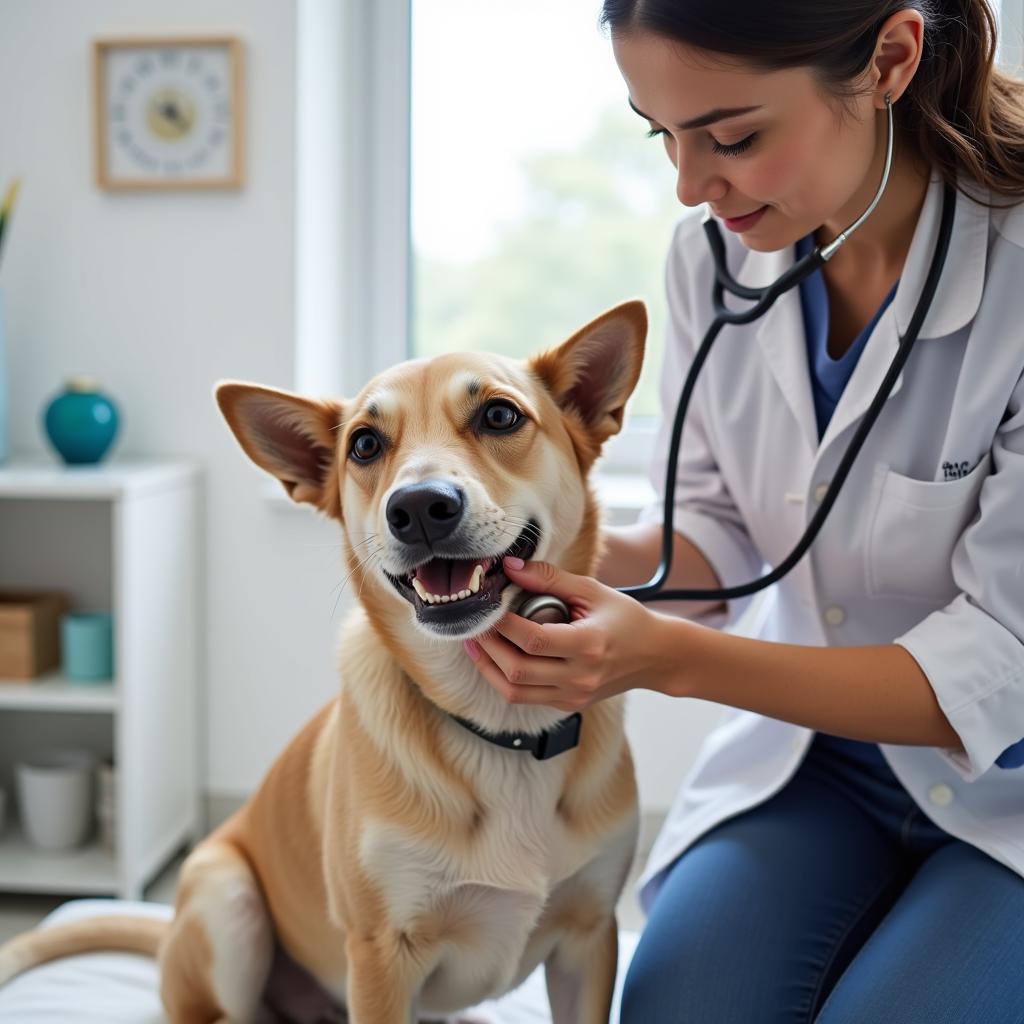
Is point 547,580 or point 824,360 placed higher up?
point 824,360

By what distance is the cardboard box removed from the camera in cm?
232

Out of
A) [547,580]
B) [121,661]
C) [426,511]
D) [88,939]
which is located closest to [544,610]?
[547,580]

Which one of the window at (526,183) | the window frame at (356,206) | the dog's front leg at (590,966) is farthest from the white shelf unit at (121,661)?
the dog's front leg at (590,966)

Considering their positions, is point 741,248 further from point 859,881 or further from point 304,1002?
point 304,1002

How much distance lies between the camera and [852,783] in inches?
54.1

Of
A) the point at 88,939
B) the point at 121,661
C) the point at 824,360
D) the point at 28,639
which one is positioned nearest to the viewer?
the point at 824,360

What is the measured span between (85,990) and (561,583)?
96cm

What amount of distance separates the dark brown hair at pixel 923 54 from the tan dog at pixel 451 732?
10.7 inches

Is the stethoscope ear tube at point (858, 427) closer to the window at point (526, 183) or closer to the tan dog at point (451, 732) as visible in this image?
the tan dog at point (451, 732)

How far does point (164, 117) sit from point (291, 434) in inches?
62.6

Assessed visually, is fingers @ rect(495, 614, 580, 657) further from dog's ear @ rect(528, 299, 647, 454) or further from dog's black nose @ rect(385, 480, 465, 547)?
dog's ear @ rect(528, 299, 647, 454)

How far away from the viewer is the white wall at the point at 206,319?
246cm

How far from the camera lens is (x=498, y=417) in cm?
110

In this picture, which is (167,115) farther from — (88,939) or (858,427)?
(858,427)
